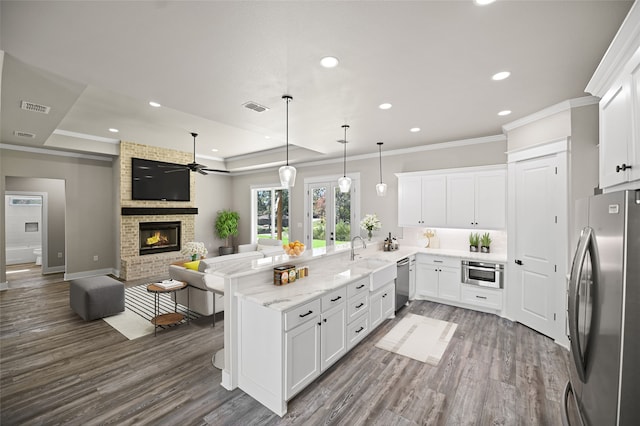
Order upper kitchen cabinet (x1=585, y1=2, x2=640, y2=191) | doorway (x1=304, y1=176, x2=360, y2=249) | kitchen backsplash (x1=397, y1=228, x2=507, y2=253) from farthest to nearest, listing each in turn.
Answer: doorway (x1=304, y1=176, x2=360, y2=249), kitchen backsplash (x1=397, y1=228, x2=507, y2=253), upper kitchen cabinet (x1=585, y1=2, x2=640, y2=191)

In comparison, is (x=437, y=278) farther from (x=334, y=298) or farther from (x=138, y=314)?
(x=138, y=314)

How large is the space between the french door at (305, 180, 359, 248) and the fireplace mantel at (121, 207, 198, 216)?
331cm

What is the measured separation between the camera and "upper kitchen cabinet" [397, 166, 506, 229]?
446 cm

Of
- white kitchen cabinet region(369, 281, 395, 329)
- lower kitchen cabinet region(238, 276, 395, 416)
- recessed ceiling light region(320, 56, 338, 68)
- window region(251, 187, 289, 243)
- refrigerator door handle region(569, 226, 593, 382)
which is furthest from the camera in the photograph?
window region(251, 187, 289, 243)

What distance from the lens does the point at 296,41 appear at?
2102 mm

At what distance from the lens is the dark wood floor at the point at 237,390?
2223mm

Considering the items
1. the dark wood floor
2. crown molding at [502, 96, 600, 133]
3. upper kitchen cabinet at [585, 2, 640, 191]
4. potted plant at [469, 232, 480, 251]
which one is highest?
crown molding at [502, 96, 600, 133]

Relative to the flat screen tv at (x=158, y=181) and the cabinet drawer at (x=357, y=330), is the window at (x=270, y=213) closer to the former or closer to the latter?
Answer: the flat screen tv at (x=158, y=181)

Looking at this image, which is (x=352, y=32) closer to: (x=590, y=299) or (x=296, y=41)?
(x=296, y=41)

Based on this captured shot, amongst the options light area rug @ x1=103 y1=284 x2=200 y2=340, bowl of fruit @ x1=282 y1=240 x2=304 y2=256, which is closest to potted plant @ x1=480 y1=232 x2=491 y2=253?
bowl of fruit @ x1=282 y1=240 x2=304 y2=256

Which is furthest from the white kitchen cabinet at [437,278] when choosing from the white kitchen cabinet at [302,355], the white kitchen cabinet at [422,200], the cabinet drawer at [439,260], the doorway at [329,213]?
the white kitchen cabinet at [302,355]

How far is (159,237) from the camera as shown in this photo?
292 inches

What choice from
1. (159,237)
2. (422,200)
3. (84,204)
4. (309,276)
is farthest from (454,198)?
(84,204)

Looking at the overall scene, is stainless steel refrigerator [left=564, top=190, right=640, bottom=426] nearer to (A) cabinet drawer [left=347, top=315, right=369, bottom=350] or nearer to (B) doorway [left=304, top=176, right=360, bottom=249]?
(A) cabinet drawer [left=347, top=315, right=369, bottom=350]
